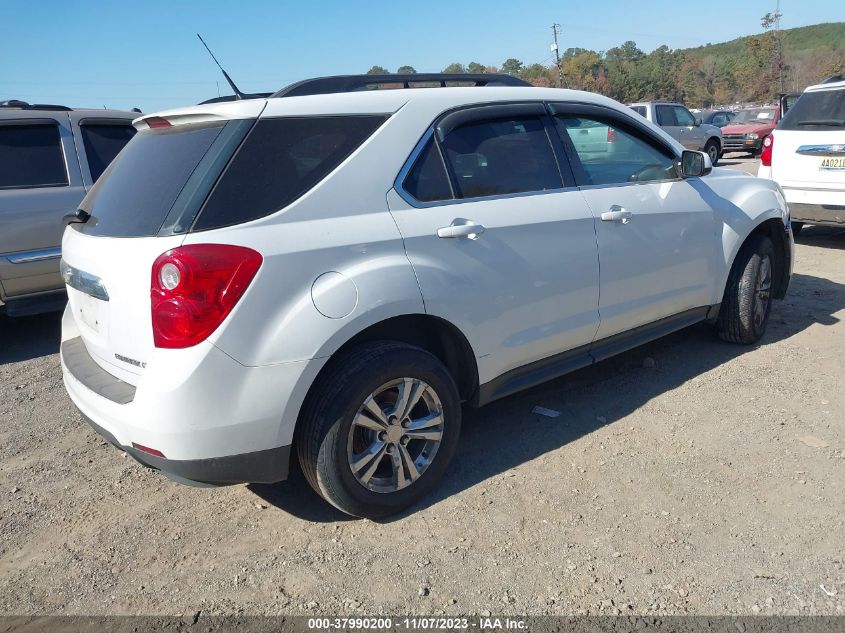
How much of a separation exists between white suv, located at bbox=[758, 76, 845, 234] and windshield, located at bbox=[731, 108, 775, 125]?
16.7 meters

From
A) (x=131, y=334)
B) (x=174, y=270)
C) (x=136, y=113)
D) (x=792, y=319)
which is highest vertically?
(x=136, y=113)

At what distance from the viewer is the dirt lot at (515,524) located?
250 cm

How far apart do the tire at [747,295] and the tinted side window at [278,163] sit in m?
3.07

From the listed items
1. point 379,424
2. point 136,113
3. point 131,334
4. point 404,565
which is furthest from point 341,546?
point 136,113

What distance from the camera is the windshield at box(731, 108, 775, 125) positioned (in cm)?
2267

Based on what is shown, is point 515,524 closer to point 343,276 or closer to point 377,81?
point 343,276

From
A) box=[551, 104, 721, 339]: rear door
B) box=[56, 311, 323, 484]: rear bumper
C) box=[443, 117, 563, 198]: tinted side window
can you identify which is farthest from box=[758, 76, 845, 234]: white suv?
box=[56, 311, 323, 484]: rear bumper

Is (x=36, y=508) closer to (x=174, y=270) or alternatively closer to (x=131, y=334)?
(x=131, y=334)

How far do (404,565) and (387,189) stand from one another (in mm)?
1570

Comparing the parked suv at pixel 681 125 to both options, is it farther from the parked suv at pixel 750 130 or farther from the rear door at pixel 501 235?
the rear door at pixel 501 235

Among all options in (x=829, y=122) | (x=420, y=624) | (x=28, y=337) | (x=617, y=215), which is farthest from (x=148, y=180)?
(x=829, y=122)

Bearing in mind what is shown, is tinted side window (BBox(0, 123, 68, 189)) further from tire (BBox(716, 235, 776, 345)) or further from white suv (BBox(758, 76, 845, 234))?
white suv (BBox(758, 76, 845, 234))

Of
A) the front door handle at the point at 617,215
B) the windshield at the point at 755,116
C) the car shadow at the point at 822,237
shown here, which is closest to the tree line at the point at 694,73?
the windshield at the point at 755,116

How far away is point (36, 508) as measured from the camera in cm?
318
